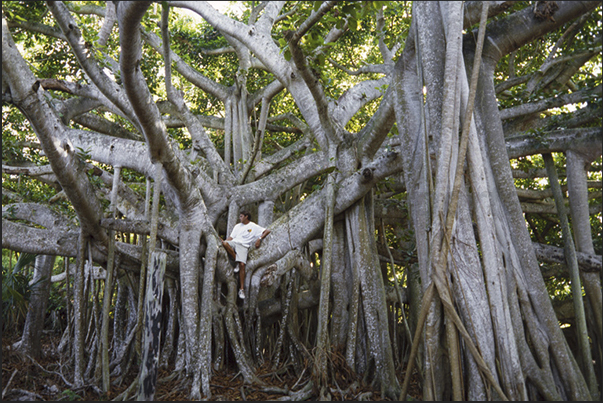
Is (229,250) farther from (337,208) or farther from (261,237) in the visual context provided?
(337,208)

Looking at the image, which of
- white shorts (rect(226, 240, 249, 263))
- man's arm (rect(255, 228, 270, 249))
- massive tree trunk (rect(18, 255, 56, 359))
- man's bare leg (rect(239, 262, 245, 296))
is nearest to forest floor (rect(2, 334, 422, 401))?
man's bare leg (rect(239, 262, 245, 296))

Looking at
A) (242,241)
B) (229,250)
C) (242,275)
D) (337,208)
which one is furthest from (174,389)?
(337,208)

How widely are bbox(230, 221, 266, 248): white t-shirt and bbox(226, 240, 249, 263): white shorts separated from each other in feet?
0.37

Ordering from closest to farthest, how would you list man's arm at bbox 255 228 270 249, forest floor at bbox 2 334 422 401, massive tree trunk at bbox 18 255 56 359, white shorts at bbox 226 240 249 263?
forest floor at bbox 2 334 422 401, white shorts at bbox 226 240 249 263, man's arm at bbox 255 228 270 249, massive tree trunk at bbox 18 255 56 359

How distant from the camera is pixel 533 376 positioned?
3066 millimetres

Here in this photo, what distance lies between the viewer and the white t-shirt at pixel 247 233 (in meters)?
5.22

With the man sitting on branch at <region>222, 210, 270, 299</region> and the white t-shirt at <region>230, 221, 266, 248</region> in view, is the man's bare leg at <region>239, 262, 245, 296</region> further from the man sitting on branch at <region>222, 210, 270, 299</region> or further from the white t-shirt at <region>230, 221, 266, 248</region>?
the white t-shirt at <region>230, 221, 266, 248</region>

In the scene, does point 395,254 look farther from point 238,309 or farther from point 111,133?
point 111,133

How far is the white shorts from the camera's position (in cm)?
500

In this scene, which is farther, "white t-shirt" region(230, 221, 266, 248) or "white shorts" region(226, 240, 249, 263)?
"white t-shirt" region(230, 221, 266, 248)

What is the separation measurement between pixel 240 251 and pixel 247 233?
0.31m

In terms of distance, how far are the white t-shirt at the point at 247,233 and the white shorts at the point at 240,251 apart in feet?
0.37

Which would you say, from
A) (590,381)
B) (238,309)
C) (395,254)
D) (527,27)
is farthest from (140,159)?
(590,381)

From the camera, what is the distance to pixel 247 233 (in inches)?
208
